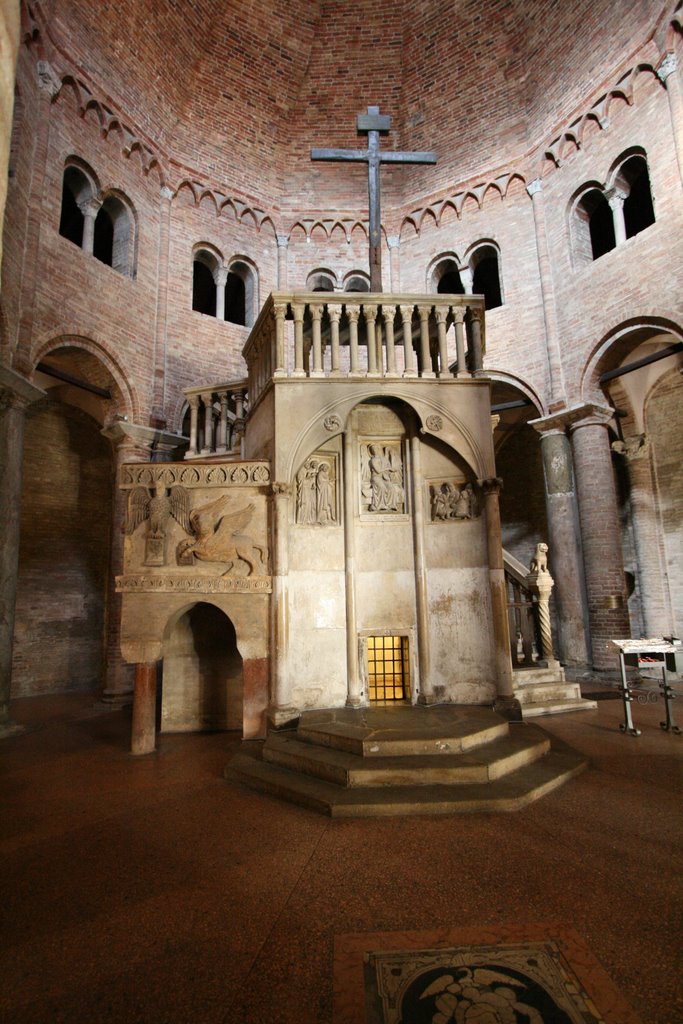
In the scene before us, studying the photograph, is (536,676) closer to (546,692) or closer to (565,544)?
(546,692)

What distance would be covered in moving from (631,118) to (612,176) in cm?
103

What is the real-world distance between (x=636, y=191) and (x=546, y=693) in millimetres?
12432

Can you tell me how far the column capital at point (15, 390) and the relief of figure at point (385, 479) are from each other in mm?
5901

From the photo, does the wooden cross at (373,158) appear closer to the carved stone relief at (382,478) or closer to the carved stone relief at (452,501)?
the carved stone relief at (382,478)

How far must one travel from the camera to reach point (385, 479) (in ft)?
24.7

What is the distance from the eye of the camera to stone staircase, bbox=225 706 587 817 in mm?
4637

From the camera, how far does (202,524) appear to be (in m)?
6.79

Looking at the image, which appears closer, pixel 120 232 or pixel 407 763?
pixel 407 763

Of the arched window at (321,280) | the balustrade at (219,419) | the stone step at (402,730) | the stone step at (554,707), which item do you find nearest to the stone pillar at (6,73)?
the stone step at (402,730)

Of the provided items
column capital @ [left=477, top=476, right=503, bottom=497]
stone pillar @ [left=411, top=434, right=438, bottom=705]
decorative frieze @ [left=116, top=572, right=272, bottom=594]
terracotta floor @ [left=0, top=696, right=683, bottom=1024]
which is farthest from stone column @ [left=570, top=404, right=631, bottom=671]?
decorative frieze @ [left=116, top=572, right=272, bottom=594]

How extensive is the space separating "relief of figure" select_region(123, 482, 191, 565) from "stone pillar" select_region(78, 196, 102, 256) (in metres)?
7.26

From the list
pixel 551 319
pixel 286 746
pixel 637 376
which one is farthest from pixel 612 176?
pixel 286 746

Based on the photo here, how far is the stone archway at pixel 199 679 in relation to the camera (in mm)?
7477

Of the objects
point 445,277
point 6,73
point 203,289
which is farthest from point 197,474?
point 445,277
